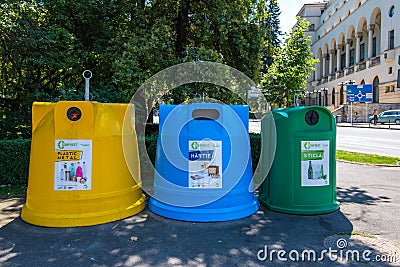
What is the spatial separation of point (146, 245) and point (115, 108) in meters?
1.83

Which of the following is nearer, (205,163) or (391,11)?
(205,163)

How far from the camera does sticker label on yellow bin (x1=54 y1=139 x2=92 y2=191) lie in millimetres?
3941

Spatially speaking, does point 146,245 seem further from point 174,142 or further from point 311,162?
point 311,162

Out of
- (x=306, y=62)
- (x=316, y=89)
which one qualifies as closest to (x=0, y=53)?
(x=306, y=62)

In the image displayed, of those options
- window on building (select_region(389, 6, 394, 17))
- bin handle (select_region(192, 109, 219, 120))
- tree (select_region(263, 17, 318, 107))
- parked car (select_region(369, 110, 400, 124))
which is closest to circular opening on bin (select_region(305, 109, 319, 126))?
bin handle (select_region(192, 109, 219, 120))

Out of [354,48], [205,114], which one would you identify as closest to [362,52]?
[354,48]

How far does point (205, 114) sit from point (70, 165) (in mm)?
1767

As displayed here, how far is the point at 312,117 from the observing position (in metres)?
4.37

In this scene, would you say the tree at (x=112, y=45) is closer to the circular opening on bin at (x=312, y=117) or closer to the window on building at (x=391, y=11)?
the circular opening on bin at (x=312, y=117)

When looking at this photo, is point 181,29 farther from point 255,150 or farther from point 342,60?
point 342,60

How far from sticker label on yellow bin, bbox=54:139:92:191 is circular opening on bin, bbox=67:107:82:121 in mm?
267

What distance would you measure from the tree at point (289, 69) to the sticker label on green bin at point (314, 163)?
1418 cm

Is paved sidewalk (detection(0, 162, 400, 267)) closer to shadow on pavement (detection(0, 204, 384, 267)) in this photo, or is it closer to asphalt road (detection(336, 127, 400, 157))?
shadow on pavement (detection(0, 204, 384, 267))

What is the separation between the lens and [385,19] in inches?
1501
